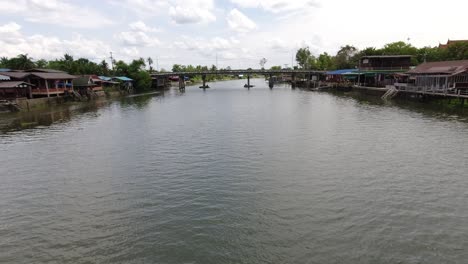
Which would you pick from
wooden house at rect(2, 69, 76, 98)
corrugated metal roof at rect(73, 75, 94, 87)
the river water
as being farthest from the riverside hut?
wooden house at rect(2, 69, 76, 98)

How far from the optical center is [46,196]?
54.7 ft

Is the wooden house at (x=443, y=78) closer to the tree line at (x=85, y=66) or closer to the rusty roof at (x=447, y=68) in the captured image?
the rusty roof at (x=447, y=68)

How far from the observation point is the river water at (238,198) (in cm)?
1155

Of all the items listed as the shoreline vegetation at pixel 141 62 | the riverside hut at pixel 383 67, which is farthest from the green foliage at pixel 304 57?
the riverside hut at pixel 383 67

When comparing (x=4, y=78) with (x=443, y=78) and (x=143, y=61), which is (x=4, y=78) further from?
(x=443, y=78)

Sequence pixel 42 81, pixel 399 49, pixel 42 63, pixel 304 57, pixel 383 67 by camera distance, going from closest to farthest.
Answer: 1. pixel 42 81
2. pixel 383 67
3. pixel 42 63
4. pixel 399 49
5. pixel 304 57

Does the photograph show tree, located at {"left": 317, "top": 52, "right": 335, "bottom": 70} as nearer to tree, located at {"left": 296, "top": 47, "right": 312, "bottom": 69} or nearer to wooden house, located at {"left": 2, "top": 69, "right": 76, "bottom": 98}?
tree, located at {"left": 296, "top": 47, "right": 312, "bottom": 69}

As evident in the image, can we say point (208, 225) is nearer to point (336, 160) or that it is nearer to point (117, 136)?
point (336, 160)

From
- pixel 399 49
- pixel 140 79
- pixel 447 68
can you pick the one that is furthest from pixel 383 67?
pixel 140 79

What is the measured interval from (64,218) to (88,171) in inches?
266

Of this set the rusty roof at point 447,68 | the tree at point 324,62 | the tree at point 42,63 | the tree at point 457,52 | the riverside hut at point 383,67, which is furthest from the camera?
the tree at point 324,62

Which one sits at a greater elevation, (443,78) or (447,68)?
(447,68)

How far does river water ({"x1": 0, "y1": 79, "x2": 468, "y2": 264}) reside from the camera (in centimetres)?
1155

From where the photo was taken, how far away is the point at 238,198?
15.8 m
